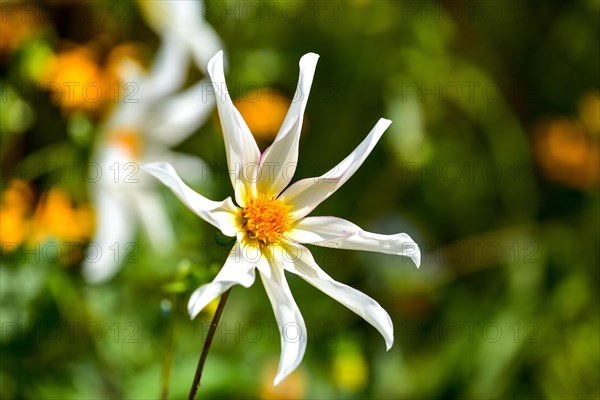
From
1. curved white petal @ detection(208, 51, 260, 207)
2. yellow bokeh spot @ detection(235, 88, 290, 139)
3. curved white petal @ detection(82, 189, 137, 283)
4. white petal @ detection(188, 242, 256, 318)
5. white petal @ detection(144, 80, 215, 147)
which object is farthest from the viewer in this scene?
yellow bokeh spot @ detection(235, 88, 290, 139)

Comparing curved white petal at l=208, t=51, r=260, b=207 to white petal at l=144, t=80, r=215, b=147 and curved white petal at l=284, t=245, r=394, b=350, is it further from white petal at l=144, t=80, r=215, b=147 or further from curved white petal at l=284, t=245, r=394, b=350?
white petal at l=144, t=80, r=215, b=147

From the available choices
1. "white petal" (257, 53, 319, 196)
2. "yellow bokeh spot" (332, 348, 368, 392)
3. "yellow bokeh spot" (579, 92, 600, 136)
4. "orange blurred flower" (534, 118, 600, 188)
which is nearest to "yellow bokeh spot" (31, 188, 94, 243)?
"yellow bokeh spot" (332, 348, 368, 392)

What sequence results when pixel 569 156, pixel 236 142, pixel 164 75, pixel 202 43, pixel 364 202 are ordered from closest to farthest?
pixel 236 142, pixel 164 75, pixel 202 43, pixel 364 202, pixel 569 156

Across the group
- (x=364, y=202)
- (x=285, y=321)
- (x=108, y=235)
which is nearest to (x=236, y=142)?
(x=285, y=321)

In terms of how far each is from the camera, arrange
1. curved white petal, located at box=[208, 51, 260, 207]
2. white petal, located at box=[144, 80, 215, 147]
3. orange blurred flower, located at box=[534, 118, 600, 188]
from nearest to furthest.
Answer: curved white petal, located at box=[208, 51, 260, 207] → white petal, located at box=[144, 80, 215, 147] → orange blurred flower, located at box=[534, 118, 600, 188]

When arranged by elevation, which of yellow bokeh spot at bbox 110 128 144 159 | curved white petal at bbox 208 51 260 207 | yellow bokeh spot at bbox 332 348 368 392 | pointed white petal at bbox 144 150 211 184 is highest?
curved white petal at bbox 208 51 260 207

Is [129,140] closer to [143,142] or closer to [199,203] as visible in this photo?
[143,142]

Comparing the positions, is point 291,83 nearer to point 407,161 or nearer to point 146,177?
point 407,161

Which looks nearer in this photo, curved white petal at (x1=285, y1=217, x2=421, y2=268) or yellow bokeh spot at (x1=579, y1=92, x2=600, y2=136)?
curved white petal at (x1=285, y1=217, x2=421, y2=268)

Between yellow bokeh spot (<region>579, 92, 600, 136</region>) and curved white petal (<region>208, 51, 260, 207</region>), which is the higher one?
curved white petal (<region>208, 51, 260, 207</region>)
